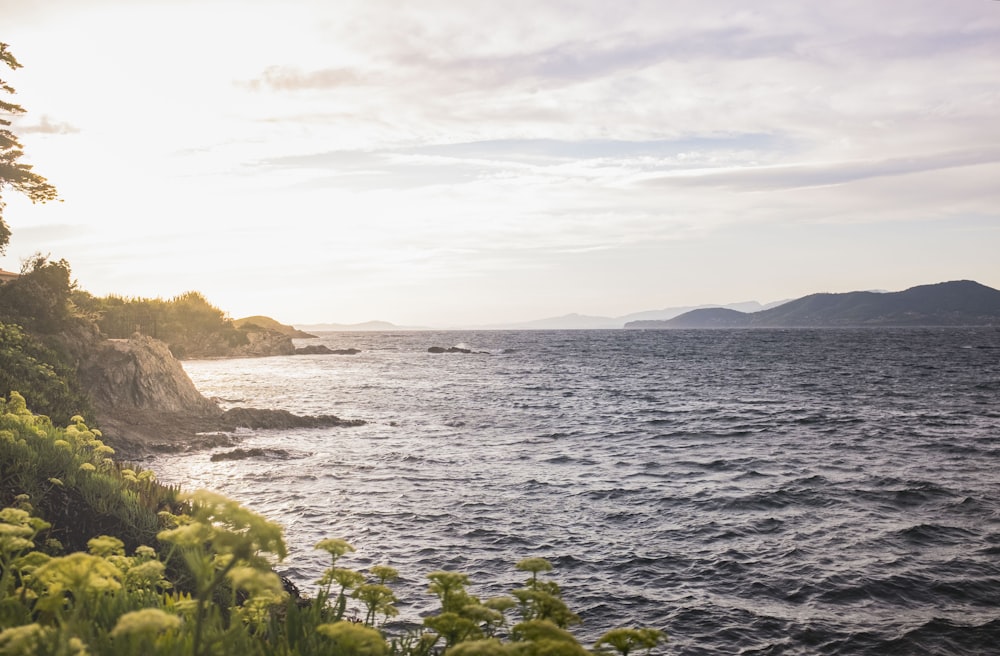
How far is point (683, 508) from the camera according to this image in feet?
69.2

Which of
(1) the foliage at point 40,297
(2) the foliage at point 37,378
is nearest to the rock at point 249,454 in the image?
(2) the foliage at point 37,378

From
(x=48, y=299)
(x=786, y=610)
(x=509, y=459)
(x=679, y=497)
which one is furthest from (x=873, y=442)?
(x=48, y=299)

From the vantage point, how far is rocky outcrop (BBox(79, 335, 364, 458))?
1123 inches

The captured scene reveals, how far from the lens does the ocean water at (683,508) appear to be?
13.4 meters

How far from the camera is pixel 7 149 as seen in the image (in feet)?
117

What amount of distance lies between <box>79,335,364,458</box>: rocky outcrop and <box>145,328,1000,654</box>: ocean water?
1.94 m

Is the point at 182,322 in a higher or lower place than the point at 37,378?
higher

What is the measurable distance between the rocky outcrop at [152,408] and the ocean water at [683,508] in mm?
1945

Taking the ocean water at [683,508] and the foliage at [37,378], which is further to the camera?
the foliage at [37,378]

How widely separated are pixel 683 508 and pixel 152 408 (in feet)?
86.5

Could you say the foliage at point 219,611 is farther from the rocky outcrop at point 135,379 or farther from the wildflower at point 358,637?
the rocky outcrop at point 135,379

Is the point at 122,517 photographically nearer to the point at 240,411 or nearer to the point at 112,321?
the point at 240,411

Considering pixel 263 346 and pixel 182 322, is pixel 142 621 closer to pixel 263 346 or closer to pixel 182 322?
pixel 182 322

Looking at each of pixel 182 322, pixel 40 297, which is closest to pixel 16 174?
pixel 40 297
